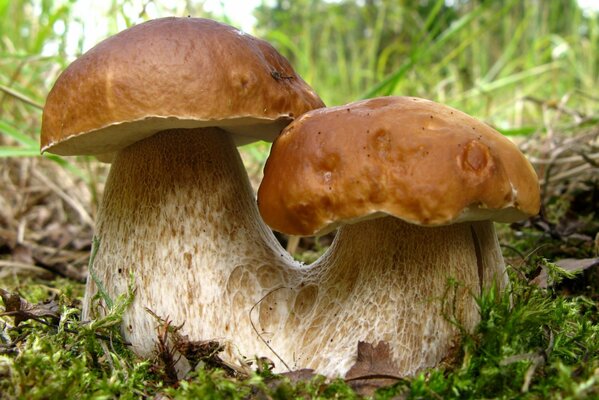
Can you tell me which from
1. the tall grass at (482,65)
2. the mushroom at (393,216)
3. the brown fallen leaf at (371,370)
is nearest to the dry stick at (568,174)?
the tall grass at (482,65)

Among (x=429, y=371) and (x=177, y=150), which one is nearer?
(x=429, y=371)

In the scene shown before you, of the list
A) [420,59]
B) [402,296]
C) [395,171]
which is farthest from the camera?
[420,59]

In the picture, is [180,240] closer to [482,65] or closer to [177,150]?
[177,150]

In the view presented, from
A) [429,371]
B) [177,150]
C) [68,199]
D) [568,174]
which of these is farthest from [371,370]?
[68,199]

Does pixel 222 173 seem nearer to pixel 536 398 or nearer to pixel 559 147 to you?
pixel 536 398

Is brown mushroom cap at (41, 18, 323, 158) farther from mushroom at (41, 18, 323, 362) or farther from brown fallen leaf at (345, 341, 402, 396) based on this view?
brown fallen leaf at (345, 341, 402, 396)

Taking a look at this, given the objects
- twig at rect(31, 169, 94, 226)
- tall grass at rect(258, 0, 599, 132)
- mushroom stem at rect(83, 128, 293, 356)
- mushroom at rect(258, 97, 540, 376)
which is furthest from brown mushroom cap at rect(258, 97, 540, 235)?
tall grass at rect(258, 0, 599, 132)

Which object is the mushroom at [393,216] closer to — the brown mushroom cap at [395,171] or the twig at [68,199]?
the brown mushroom cap at [395,171]
